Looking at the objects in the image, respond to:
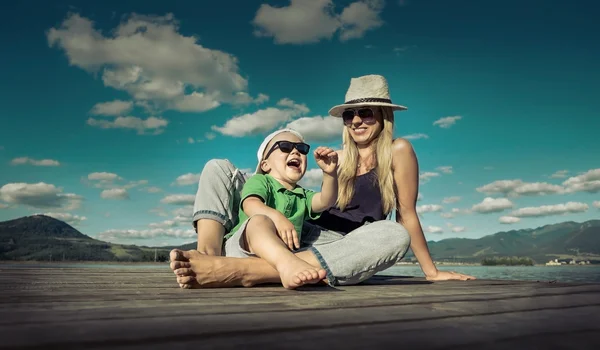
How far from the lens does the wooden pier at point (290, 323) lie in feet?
3.98

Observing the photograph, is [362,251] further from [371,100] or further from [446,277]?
[371,100]

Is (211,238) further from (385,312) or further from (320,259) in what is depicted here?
(385,312)

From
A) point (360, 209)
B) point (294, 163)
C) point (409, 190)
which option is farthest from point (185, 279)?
point (409, 190)

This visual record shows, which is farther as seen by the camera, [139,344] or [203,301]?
[203,301]

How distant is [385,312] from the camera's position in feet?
6.04

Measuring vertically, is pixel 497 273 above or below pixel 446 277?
below

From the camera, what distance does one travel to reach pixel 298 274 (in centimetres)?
279

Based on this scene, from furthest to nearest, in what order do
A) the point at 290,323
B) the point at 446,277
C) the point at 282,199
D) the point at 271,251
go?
the point at 446,277
the point at 282,199
the point at 271,251
the point at 290,323

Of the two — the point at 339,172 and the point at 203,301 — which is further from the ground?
the point at 339,172

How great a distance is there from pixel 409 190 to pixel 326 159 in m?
0.90

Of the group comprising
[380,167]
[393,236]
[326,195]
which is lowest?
[393,236]

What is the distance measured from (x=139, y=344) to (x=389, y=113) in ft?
12.7

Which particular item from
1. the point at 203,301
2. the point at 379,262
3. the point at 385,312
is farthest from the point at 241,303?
the point at 379,262

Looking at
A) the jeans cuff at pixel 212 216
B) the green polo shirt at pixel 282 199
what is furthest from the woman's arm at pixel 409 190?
the jeans cuff at pixel 212 216
